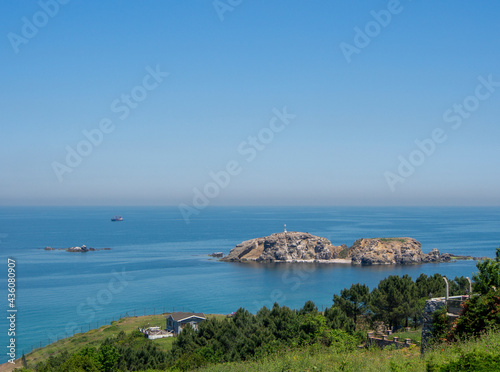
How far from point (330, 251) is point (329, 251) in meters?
0.29

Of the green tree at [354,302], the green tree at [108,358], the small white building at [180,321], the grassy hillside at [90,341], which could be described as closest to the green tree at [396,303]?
Result: the green tree at [354,302]

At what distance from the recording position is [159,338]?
31391mm

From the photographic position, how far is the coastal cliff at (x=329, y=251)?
Result: 253 feet

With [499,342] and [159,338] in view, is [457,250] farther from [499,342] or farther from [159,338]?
[499,342]

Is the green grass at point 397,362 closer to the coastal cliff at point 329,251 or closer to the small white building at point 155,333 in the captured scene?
the small white building at point 155,333

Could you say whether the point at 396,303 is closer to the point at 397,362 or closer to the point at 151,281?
the point at 397,362

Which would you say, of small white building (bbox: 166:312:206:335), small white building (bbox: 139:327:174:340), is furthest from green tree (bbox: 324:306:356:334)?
small white building (bbox: 139:327:174:340)

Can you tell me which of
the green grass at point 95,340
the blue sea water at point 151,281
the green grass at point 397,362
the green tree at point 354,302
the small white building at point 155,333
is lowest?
the blue sea water at point 151,281

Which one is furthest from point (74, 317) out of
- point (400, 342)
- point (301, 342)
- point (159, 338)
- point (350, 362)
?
point (350, 362)

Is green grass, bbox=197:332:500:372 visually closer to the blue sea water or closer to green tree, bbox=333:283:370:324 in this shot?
green tree, bbox=333:283:370:324

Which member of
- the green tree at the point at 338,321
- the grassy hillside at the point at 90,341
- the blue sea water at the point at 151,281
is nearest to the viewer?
the green tree at the point at 338,321

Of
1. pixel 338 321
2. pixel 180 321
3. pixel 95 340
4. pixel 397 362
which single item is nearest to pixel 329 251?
pixel 180 321

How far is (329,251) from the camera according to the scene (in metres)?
81.2

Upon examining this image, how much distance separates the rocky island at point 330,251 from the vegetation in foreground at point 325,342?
1938 inches
